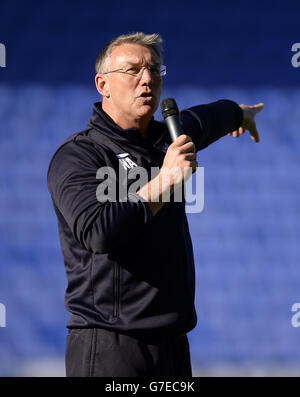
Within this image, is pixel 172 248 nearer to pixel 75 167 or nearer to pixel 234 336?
pixel 75 167

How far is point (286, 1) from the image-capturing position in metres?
3.91

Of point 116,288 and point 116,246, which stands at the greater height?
point 116,246

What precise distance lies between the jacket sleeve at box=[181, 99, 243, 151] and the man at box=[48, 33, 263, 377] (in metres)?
0.31

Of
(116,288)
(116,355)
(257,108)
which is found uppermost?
(257,108)

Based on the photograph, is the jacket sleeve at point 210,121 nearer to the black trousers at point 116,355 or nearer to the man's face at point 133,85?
the man's face at point 133,85

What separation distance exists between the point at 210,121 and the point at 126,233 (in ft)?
3.09

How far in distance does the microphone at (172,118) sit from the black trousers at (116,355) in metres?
0.60

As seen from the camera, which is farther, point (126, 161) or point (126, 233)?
point (126, 161)

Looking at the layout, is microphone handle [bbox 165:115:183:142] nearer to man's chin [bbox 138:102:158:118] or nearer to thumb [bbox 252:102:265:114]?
man's chin [bbox 138:102:158:118]

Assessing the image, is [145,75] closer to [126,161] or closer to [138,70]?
[138,70]

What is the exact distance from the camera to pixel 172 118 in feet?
5.83

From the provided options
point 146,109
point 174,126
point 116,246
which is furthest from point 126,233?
point 146,109

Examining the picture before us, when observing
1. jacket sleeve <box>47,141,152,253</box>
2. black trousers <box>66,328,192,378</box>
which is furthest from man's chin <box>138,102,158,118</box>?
black trousers <box>66,328,192,378</box>

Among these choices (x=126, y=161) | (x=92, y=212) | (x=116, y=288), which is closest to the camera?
(x=92, y=212)
